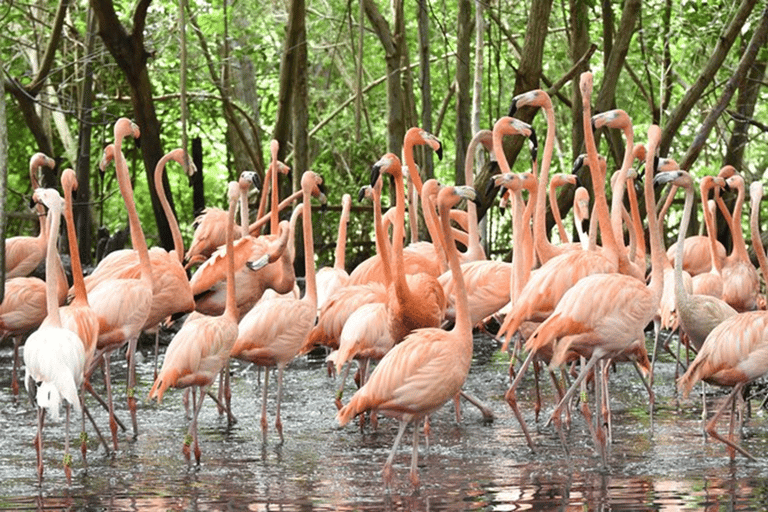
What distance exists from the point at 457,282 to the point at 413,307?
3.02 feet

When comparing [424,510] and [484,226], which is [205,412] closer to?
[424,510]

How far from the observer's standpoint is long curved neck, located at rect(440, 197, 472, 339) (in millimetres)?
→ 6297

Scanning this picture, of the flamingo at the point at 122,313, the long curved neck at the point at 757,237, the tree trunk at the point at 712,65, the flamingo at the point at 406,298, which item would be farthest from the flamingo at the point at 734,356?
the tree trunk at the point at 712,65

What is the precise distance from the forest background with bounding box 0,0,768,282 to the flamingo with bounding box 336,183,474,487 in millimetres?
2148

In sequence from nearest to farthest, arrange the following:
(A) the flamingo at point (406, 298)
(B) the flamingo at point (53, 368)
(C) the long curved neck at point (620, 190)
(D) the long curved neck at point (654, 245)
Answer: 1. (B) the flamingo at point (53, 368)
2. (D) the long curved neck at point (654, 245)
3. (A) the flamingo at point (406, 298)
4. (C) the long curved neck at point (620, 190)

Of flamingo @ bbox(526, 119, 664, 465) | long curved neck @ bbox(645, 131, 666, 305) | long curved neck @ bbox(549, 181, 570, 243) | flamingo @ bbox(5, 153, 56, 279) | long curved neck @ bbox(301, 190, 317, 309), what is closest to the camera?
flamingo @ bbox(526, 119, 664, 465)

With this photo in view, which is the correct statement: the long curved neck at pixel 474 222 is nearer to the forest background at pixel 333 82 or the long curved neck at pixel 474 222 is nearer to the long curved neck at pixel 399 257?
the forest background at pixel 333 82

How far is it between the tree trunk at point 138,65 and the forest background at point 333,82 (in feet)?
0.05

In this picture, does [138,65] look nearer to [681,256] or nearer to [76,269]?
[76,269]

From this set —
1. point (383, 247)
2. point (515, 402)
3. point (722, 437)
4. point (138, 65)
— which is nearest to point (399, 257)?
point (383, 247)

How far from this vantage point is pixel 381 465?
6637 mm

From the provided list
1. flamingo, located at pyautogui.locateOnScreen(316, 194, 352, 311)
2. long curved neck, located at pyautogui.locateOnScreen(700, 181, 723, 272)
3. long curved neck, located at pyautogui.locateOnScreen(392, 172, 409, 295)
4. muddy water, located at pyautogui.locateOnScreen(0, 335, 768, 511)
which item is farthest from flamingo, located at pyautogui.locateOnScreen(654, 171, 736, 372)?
flamingo, located at pyautogui.locateOnScreen(316, 194, 352, 311)

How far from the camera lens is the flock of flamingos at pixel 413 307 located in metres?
6.20

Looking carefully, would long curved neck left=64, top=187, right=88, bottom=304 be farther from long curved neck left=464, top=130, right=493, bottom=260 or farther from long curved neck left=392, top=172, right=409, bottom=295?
long curved neck left=464, top=130, right=493, bottom=260
